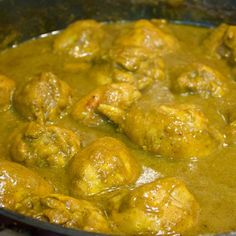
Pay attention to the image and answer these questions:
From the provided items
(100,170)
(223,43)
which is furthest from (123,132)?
(223,43)

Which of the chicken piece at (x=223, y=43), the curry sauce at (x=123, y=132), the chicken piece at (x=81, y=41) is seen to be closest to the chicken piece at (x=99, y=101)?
the curry sauce at (x=123, y=132)

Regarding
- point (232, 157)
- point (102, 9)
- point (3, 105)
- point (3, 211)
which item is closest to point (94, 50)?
point (102, 9)

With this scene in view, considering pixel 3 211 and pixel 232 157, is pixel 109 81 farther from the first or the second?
pixel 3 211

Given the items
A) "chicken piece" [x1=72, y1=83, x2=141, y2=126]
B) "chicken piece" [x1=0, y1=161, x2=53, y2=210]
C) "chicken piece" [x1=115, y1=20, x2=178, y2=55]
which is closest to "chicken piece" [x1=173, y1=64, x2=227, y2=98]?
"chicken piece" [x1=72, y1=83, x2=141, y2=126]

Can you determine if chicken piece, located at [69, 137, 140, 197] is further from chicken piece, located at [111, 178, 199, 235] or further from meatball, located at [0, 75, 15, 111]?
meatball, located at [0, 75, 15, 111]

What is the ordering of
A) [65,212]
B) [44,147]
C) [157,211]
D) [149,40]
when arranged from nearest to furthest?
[65,212] → [157,211] → [44,147] → [149,40]

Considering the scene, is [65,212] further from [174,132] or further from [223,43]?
[223,43]
